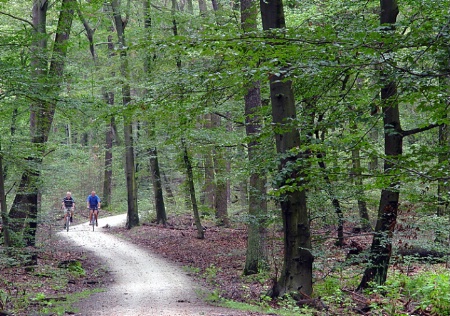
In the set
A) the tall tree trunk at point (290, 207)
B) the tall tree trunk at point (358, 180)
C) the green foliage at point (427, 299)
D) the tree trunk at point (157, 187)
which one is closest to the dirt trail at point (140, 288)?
the tall tree trunk at point (290, 207)

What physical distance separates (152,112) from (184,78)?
117cm

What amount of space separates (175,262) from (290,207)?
23.9 ft

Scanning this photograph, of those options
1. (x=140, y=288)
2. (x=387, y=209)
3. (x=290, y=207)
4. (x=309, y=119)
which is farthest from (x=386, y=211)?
(x=140, y=288)

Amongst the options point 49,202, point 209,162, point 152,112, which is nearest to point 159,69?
point 209,162

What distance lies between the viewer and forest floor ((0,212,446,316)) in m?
8.17

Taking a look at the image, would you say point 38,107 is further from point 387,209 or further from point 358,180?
point 387,209

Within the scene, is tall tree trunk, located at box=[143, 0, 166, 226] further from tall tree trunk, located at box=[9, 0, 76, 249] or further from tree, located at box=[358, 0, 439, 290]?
tree, located at box=[358, 0, 439, 290]

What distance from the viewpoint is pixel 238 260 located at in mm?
14344

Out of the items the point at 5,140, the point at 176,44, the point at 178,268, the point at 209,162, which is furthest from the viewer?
the point at 209,162

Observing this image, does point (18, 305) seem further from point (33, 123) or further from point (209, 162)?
point (209, 162)

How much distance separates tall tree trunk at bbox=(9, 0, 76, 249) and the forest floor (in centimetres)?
89

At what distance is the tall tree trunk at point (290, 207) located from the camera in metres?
7.87

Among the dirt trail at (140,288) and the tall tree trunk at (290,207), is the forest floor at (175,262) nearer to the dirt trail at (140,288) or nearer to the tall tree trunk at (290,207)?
the dirt trail at (140,288)

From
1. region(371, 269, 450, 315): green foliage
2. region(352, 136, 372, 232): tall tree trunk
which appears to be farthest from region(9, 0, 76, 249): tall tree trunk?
region(371, 269, 450, 315): green foliage
